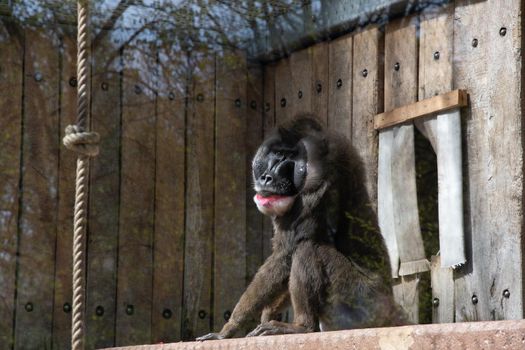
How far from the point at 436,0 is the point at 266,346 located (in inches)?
97.2

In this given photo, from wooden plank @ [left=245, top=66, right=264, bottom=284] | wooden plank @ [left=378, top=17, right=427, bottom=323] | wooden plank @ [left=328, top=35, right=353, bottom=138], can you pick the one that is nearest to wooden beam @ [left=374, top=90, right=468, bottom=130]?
wooden plank @ [left=378, top=17, right=427, bottom=323]

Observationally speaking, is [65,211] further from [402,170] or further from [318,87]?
[402,170]

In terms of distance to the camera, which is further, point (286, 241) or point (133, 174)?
point (133, 174)

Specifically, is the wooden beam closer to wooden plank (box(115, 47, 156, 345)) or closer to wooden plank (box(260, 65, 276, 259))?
wooden plank (box(260, 65, 276, 259))

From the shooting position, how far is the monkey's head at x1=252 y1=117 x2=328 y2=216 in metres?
4.91

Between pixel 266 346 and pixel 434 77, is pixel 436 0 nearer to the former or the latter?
pixel 434 77

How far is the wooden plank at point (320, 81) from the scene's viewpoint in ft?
19.6

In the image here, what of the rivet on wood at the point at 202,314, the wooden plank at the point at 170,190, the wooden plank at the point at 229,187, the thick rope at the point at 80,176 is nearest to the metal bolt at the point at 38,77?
the wooden plank at the point at 170,190

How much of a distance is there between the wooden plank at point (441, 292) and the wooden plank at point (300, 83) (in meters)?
1.43

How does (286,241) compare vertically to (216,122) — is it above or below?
below

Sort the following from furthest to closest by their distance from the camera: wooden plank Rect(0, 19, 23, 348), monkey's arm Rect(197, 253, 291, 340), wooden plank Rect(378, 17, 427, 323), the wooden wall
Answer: wooden plank Rect(0, 19, 23, 348) < the wooden wall < wooden plank Rect(378, 17, 427, 323) < monkey's arm Rect(197, 253, 291, 340)

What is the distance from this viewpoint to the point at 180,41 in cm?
641

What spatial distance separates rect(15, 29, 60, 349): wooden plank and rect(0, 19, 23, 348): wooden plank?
4 cm

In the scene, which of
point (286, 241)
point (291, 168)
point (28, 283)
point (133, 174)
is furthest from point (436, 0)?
point (28, 283)
